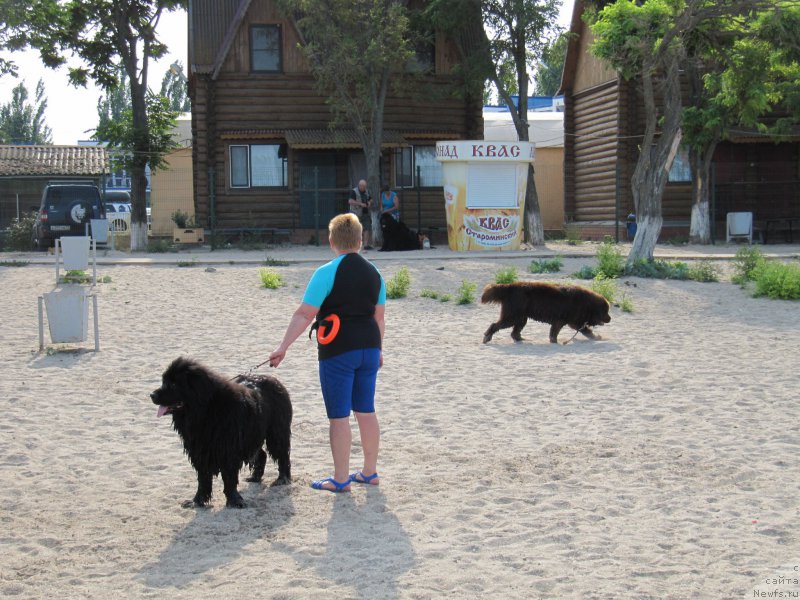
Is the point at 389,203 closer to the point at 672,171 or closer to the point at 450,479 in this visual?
the point at 672,171

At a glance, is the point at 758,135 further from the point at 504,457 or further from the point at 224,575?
the point at 224,575

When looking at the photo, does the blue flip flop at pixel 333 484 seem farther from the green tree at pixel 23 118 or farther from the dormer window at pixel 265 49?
the green tree at pixel 23 118

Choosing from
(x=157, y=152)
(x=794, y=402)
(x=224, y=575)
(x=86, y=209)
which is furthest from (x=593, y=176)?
(x=224, y=575)

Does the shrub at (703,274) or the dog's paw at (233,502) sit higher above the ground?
Result: the shrub at (703,274)

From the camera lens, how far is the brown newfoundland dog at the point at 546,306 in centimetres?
1118

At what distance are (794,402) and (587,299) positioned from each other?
352 cm

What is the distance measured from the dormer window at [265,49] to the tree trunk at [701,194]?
→ 11739 millimetres

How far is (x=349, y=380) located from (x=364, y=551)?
3.78ft

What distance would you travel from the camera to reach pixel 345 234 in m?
5.76

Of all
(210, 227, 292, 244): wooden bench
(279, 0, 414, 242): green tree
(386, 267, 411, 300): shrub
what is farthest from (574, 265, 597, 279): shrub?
(210, 227, 292, 244): wooden bench

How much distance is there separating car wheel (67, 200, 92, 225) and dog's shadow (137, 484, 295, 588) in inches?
846

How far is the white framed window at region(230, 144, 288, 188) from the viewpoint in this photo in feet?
91.0

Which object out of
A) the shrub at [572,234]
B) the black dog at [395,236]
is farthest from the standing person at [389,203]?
the shrub at [572,234]

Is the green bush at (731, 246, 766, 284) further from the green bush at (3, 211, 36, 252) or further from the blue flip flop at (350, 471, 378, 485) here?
the green bush at (3, 211, 36, 252)
